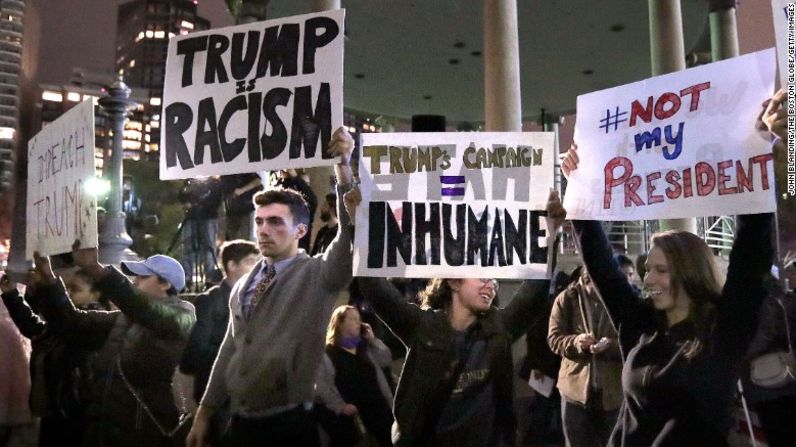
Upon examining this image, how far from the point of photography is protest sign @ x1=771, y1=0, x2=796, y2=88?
3.15 meters

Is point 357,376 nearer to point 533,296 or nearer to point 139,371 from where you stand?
point 139,371

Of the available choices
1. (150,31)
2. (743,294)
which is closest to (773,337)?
(743,294)

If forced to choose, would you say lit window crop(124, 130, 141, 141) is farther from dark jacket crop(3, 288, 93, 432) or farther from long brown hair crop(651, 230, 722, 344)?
long brown hair crop(651, 230, 722, 344)

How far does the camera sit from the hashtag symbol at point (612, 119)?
3.87 meters

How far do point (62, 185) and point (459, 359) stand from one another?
11.1 ft

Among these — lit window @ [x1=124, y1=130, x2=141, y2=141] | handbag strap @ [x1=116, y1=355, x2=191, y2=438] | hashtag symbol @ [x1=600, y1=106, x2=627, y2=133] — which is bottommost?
handbag strap @ [x1=116, y1=355, x2=191, y2=438]

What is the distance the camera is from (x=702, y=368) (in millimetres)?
3180

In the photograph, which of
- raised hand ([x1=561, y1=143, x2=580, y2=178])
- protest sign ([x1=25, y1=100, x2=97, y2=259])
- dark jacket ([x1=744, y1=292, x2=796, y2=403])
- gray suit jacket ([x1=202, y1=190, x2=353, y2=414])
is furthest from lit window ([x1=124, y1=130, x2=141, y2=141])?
dark jacket ([x1=744, y1=292, x2=796, y2=403])

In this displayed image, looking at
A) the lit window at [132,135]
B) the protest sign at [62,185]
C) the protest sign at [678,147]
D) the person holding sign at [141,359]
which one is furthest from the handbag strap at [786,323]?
the lit window at [132,135]

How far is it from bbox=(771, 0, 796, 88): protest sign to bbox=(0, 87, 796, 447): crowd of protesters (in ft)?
0.52

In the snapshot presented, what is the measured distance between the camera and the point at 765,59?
3322 millimetres

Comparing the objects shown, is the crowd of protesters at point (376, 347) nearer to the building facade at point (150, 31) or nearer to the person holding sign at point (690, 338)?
the person holding sign at point (690, 338)

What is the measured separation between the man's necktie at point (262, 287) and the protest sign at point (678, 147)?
5.51 feet

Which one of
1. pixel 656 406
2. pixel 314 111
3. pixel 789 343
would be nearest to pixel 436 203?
pixel 314 111
